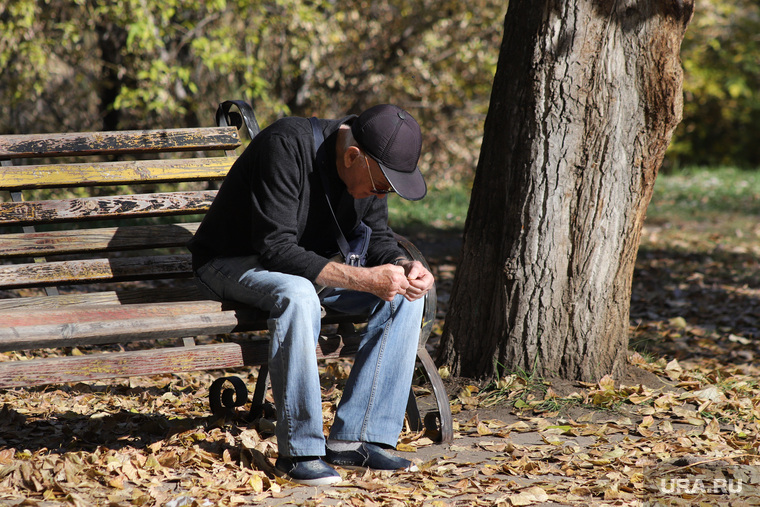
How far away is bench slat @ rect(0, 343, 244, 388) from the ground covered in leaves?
1.33 feet

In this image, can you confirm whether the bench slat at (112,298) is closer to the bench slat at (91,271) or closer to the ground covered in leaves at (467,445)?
the bench slat at (91,271)

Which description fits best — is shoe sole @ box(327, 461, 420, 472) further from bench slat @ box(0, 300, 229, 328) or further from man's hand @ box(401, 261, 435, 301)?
bench slat @ box(0, 300, 229, 328)

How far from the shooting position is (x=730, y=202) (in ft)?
34.3

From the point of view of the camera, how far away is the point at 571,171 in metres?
3.59

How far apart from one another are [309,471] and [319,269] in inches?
29.2

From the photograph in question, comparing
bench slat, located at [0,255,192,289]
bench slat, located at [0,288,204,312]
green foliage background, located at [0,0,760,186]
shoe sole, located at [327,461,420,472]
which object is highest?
green foliage background, located at [0,0,760,186]

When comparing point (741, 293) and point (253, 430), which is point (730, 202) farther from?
point (253, 430)

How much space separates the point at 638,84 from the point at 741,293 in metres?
3.28

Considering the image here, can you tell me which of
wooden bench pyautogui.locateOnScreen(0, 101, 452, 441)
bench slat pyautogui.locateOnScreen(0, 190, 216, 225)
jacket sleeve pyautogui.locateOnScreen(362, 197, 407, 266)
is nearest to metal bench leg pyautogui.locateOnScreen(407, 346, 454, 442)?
wooden bench pyautogui.locateOnScreen(0, 101, 452, 441)

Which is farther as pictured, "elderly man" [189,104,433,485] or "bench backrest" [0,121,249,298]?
"bench backrest" [0,121,249,298]

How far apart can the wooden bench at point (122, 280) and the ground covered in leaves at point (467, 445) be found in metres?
0.23

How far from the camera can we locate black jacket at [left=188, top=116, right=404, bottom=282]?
2.91m

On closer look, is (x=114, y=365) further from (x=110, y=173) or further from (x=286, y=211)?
(x=110, y=173)

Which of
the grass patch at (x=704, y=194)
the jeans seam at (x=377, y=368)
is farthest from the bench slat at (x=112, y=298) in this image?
the grass patch at (x=704, y=194)
